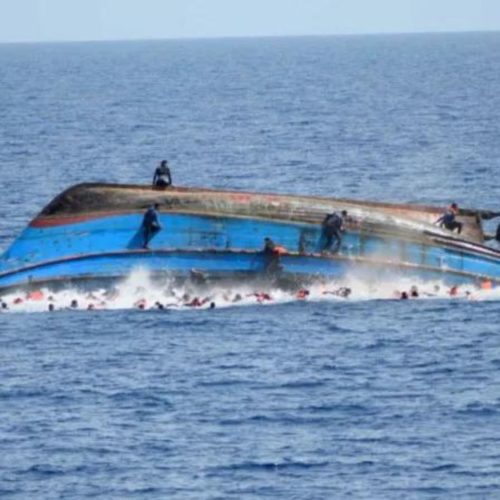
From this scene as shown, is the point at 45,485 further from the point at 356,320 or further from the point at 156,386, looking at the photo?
the point at 356,320

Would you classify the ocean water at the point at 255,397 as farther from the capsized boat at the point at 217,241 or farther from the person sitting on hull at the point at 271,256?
the person sitting on hull at the point at 271,256

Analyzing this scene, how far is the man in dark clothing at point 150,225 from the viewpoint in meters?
80.6

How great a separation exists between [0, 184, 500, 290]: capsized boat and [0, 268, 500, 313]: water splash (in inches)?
16.7

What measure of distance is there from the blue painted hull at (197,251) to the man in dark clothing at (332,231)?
0.31 meters

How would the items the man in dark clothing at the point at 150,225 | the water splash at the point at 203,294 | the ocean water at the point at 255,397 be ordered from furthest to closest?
the man in dark clothing at the point at 150,225 → the water splash at the point at 203,294 → the ocean water at the point at 255,397

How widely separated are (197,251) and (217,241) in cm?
108

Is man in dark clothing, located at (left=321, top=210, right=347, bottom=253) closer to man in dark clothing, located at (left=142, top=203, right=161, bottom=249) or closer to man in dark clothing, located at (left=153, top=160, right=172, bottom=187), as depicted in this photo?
man in dark clothing, located at (left=142, top=203, right=161, bottom=249)

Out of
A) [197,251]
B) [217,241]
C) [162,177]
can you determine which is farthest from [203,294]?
[162,177]

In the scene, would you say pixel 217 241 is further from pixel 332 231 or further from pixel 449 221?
pixel 449 221

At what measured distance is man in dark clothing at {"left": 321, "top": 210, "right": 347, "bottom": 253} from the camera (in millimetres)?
82188

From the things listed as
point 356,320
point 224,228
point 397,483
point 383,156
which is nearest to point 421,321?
point 356,320

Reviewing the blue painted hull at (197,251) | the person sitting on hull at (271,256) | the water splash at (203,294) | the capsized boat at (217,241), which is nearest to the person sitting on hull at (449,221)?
the capsized boat at (217,241)

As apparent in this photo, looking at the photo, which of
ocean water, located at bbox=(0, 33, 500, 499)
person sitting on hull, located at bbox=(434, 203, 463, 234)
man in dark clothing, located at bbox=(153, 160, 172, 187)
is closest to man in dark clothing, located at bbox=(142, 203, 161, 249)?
ocean water, located at bbox=(0, 33, 500, 499)

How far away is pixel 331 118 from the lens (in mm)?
189375
